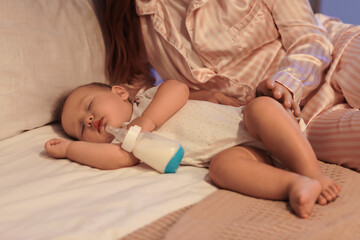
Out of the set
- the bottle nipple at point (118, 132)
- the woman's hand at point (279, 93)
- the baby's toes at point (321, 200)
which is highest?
the woman's hand at point (279, 93)

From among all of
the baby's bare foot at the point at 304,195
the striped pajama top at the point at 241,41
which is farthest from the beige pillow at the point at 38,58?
the baby's bare foot at the point at 304,195

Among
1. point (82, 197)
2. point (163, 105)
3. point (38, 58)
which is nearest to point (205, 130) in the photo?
point (163, 105)

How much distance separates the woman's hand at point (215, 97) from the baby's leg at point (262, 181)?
0.35 metres

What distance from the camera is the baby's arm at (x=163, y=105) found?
1029mm

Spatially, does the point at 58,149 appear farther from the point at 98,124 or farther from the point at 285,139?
the point at 285,139

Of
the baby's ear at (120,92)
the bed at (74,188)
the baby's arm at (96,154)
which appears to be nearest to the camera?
the bed at (74,188)

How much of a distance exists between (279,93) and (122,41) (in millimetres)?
657

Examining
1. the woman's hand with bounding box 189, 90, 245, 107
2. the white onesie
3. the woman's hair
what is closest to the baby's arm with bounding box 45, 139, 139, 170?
the white onesie

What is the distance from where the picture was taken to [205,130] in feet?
3.30

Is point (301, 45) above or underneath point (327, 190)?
above

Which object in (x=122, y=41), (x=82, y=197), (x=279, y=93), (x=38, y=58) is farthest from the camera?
(x=122, y=41)

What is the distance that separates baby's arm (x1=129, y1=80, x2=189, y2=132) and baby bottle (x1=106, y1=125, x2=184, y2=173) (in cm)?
9

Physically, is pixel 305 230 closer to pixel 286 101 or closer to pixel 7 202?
pixel 286 101

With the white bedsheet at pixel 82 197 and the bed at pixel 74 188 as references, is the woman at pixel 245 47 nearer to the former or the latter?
the bed at pixel 74 188
